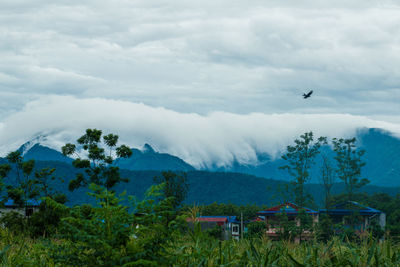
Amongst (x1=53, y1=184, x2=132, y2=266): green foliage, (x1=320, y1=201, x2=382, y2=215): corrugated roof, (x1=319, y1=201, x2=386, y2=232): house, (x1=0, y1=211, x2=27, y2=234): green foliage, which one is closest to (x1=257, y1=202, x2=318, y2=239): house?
(x1=319, y1=201, x2=386, y2=232): house

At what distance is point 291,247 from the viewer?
9.09 metres

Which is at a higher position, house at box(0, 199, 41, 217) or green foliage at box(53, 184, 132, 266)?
green foliage at box(53, 184, 132, 266)

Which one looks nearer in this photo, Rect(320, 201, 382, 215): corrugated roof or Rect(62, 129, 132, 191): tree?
Rect(62, 129, 132, 191): tree

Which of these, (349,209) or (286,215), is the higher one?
(286,215)

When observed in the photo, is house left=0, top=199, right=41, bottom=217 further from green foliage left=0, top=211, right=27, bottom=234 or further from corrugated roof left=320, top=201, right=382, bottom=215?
corrugated roof left=320, top=201, right=382, bottom=215

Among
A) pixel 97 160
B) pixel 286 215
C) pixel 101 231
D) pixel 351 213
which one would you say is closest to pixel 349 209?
pixel 351 213

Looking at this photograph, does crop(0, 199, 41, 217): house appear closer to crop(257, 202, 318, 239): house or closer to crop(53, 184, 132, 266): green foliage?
crop(257, 202, 318, 239): house

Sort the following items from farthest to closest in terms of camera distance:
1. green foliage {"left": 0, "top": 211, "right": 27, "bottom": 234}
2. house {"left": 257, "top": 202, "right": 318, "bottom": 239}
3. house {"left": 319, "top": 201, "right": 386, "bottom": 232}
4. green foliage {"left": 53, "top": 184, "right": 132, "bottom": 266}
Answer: house {"left": 319, "top": 201, "right": 386, "bottom": 232}, house {"left": 257, "top": 202, "right": 318, "bottom": 239}, green foliage {"left": 0, "top": 211, "right": 27, "bottom": 234}, green foliage {"left": 53, "top": 184, "right": 132, "bottom": 266}

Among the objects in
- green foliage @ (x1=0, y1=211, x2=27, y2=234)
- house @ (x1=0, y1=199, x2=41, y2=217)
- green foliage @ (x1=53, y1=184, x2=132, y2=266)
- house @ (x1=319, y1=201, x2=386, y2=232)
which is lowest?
house @ (x1=319, y1=201, x2=386, y2=232)

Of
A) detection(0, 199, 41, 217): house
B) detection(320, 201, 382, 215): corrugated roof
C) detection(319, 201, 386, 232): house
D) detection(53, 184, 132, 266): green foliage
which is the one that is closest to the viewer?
detection(53, 184, 132, 266): green foliage

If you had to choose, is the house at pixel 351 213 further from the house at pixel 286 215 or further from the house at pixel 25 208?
the house at pixel 25 208

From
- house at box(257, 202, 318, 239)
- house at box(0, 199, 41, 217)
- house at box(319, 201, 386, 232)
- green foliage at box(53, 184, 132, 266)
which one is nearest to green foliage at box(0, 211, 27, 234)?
house at box(0, 199, 41, 217)

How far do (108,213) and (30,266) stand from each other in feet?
6.10

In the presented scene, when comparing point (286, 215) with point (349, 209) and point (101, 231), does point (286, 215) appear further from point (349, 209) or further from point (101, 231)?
point (101, 231)
